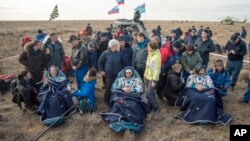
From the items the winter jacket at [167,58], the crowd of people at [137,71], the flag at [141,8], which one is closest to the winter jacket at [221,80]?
the crowd of people at [137,71]

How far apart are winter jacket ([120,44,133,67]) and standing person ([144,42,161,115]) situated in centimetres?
83

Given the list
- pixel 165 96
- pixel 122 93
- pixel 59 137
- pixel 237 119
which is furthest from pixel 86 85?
pixel 237 119

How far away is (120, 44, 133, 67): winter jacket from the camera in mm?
7871

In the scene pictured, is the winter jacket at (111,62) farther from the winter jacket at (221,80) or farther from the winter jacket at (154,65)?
the winter jacket at (221,80)

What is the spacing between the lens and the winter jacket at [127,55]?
7.87 metres

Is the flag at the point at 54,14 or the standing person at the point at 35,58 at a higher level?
the flag at the point at 54,14

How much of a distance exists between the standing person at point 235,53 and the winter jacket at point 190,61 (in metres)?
1.58

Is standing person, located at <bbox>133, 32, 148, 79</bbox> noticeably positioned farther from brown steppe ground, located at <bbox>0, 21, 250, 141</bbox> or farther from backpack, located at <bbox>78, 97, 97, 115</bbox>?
backpack, located at <bbox>78, 97, 97, 115</bbox>

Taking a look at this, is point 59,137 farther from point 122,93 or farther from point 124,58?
point 124,58

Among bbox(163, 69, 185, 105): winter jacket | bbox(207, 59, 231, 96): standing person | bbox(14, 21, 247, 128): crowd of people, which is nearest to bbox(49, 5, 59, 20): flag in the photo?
bbox(14, 21, 247, 128): crowd of people

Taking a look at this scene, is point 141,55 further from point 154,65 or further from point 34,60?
point 34,60

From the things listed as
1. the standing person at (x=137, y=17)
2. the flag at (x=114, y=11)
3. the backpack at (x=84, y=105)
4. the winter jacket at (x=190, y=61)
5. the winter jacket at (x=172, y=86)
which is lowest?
the backpack at (x=84, y=105)

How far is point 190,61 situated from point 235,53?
5.81 ft

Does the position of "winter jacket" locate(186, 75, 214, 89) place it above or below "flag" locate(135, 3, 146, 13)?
below
